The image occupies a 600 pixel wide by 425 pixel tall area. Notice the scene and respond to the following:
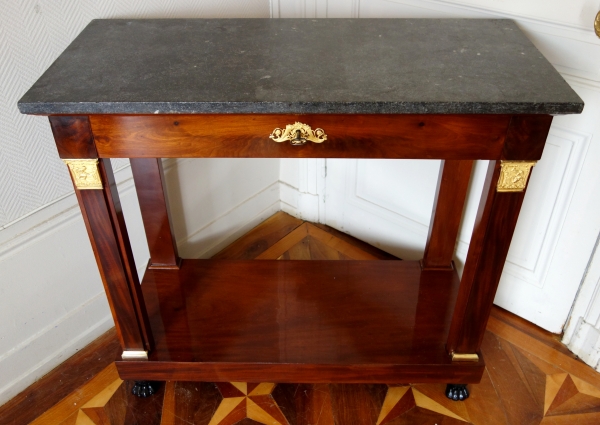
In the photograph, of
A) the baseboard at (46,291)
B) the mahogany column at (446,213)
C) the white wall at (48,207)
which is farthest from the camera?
the mahogany column at (446,213)

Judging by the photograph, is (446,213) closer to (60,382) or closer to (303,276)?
(303,276)

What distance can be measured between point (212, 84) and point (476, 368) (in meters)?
0.86

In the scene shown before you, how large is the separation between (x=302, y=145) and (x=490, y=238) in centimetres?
41

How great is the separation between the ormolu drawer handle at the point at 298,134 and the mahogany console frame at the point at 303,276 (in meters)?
0.01

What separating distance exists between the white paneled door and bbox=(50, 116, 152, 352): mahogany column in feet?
2.55

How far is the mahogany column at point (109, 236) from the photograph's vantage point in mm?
899

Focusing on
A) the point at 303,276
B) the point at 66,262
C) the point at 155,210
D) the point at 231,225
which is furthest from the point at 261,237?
the point at 66,262

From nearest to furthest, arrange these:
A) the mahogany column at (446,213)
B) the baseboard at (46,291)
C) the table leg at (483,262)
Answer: the table leg at (483,262) < the baseboard at (46,291) < the mahogany column at (446,213)

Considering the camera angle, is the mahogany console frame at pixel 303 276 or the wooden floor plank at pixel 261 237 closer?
the mahogany console frame at pixel 303 276

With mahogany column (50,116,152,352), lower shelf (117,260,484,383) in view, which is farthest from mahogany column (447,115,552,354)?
mahogany column (50,116,152,352)

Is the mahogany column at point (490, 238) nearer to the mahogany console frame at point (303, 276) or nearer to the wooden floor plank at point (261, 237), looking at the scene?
the mahogany console frame at point (303, 276)

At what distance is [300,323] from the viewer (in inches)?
52.2

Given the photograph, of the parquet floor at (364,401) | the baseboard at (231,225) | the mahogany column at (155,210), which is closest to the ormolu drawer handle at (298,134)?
the mahogany column at (155,210)

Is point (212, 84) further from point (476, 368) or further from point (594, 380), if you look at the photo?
point (594, 380)
